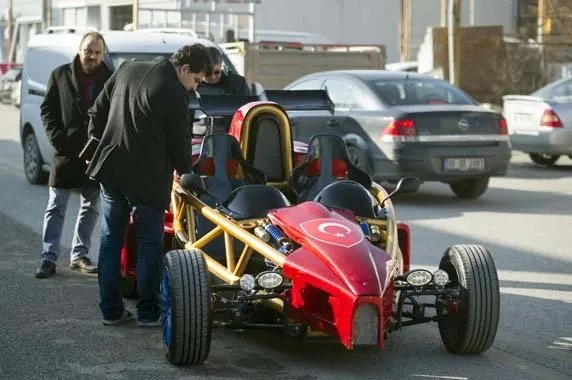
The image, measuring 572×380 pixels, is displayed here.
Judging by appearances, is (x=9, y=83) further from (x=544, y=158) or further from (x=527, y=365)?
(x=527, y=365)

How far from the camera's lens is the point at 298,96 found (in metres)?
10.6

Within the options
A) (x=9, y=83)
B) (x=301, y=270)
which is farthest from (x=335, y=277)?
(x=9, y=83)

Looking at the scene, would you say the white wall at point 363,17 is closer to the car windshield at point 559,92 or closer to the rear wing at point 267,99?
the car windshield at point 559,92

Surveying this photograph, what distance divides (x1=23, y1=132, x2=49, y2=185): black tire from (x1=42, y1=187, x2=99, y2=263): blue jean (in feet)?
19.0

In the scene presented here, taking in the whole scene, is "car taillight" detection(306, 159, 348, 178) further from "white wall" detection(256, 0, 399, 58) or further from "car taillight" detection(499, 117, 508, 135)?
"white wall" detection(256, 0, 399, 58)

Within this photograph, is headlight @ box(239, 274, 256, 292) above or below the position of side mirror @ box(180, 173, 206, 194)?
below

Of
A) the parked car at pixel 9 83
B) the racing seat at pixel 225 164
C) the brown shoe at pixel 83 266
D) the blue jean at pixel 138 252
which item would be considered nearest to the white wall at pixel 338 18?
the parked car at pixel 9 83

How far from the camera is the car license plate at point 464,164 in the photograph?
48.3 ft

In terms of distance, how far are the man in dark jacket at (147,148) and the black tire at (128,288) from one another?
3.03 feet

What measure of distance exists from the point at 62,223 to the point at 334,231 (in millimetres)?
3453

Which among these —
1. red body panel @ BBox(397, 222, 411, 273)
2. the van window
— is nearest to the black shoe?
red body panel @ BBox(397, 222, 411, 273)

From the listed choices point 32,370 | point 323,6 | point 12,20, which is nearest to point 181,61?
point 32,370

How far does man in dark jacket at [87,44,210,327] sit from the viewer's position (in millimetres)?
7738

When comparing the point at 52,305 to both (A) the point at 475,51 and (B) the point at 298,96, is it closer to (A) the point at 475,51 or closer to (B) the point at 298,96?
(B) the point at 298,96
